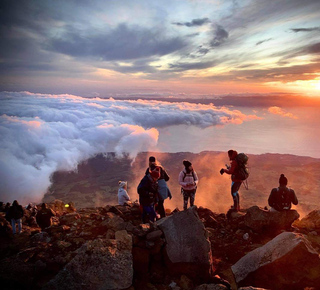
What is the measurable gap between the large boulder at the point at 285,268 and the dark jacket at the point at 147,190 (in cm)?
342

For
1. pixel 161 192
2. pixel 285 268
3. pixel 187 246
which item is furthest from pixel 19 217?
pixel 285 268

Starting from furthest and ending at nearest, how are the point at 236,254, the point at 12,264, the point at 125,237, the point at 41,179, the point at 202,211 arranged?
1. the point at 41,179
2. the point at 202,211
3. the point at 236,254
4. the point at 125,237
5. the point at 12,264

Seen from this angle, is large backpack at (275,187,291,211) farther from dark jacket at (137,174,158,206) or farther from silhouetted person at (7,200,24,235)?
silhouetted person at (7,200,24,235)

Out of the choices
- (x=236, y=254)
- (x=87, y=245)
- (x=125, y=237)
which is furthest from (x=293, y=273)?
(x=87, y=245)

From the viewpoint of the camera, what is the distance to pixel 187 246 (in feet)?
19.0

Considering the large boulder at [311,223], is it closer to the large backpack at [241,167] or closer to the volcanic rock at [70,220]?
the large backpack at [241,167]

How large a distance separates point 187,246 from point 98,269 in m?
2.43

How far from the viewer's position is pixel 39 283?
16.0 feet

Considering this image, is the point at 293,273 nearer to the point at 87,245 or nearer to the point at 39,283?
the point at 87,245

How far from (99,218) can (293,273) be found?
6.59 meters

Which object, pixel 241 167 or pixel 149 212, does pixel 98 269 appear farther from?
pixel 241 167

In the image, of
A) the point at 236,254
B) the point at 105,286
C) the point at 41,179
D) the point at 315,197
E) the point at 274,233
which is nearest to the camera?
the point at 105,286

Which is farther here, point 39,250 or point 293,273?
point 39,250

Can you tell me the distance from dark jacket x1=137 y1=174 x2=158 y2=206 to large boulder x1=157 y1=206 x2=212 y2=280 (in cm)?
124
